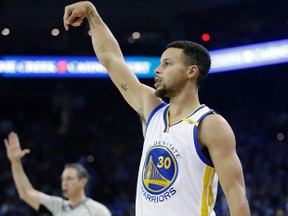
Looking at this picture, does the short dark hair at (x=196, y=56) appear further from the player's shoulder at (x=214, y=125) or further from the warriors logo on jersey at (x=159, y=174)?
the warriors logo on jersey at (x=159, y=174)

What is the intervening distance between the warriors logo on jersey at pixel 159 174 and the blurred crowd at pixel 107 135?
35.5 ft

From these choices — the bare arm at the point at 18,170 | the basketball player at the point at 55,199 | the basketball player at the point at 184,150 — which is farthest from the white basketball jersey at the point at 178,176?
the bare arm at the point at 18,170

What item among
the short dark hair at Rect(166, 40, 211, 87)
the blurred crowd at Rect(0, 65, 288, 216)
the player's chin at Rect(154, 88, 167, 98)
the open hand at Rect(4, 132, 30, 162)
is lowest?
the player's chin at Rect(154, 88, 167, 98)

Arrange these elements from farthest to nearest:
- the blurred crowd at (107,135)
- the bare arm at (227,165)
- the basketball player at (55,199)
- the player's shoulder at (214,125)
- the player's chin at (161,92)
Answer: the blurred crowd at (107,135) < the basketball player at (55,199) < the player's chin at (161,92) < the player's shoulder at (214,125) < the bare arm at (227,165)

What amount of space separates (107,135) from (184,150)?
1511 centimetres

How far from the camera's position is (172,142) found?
333 cm

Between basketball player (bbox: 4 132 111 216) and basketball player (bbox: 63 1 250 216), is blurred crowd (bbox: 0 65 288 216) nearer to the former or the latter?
basketball player (bbox: 4 132 111 216)

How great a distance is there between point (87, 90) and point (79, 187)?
13.9 m

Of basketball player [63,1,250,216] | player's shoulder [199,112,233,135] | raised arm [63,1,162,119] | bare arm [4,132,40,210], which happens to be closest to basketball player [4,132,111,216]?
bare arm [4,132,40,210]

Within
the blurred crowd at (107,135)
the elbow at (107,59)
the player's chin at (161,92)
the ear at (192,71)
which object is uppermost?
the blurred crowd at (107,135)

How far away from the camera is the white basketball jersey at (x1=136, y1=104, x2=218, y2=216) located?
326 centimetres

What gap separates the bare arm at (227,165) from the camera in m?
3.11

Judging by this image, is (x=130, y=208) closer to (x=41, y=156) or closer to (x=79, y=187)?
(x=41, y=156)

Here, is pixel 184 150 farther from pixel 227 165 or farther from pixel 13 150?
pixel 13 150
